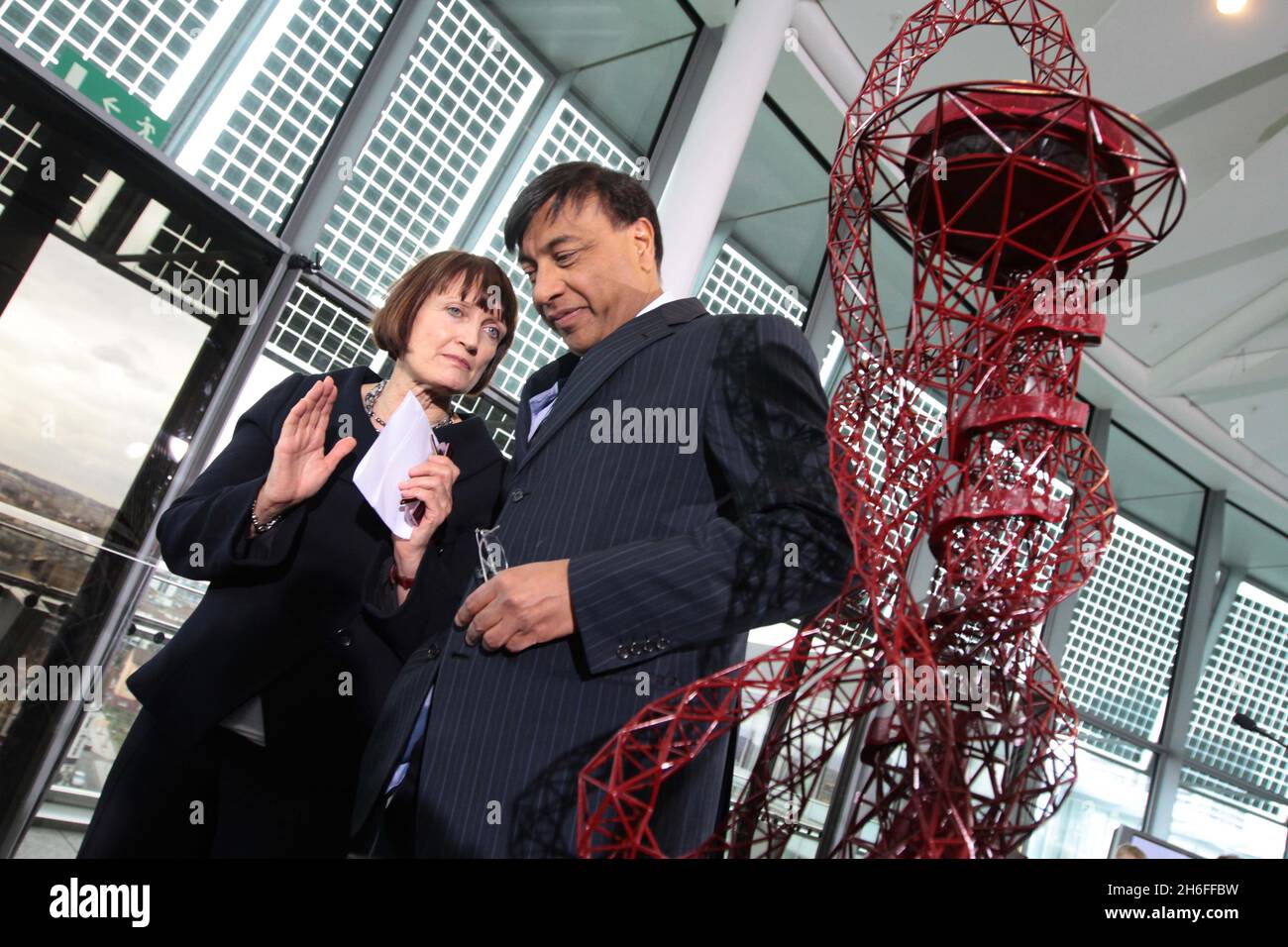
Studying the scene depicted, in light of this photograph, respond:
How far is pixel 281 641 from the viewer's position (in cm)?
150

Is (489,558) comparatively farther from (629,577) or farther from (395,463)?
(395,463)

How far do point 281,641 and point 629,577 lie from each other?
2.59ft

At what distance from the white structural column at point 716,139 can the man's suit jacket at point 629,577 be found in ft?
12.5

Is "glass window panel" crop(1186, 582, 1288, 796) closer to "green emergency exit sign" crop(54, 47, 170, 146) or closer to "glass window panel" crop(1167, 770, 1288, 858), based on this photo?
"glass window panel" crop(1167, 770, 1288, 858)

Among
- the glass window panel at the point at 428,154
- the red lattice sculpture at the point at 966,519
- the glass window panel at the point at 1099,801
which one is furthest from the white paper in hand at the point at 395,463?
the glass window panel at the point at 1099,801

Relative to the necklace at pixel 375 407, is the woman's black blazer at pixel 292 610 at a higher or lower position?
lower

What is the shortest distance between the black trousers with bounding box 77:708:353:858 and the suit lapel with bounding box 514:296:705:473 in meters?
0.63

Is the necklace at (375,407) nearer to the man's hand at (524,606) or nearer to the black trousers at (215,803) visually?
the black trousers at (215,803)

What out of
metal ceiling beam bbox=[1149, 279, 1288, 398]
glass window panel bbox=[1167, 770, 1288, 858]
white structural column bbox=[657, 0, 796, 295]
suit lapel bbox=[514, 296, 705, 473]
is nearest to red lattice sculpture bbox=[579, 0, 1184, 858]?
suit lapel bbox=[514, 296, 705, 473]

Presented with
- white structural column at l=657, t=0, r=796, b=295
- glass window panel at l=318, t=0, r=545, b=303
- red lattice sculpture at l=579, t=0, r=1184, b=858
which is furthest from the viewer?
white structural column at l=657, t=0, r=796, b=295

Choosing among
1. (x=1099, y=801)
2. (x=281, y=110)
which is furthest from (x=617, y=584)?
(x=1099, y=801)

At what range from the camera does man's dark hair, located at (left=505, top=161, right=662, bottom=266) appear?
1461 millimetres

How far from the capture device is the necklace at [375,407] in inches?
70.8
